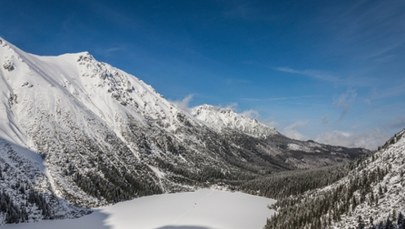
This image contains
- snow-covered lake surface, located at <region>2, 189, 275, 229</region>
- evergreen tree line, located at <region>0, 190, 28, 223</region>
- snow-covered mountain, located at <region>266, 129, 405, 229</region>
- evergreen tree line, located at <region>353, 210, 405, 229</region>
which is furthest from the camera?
evergreen tree line, located at <region>0, 190, 28, 223</region>

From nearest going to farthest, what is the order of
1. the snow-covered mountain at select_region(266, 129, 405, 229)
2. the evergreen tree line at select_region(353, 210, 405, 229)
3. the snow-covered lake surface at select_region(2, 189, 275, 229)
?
the evergreen tree line at select_region(353, 210, 405, 229) < the snow-covered mountain at select_region(266, 129, 405, 229) < the snow-covered lake surface at select_region(2, 189, 275, 229)

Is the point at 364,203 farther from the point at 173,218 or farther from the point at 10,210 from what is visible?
the point at 10,210

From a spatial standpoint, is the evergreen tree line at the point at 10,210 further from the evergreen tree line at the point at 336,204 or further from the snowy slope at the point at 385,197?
the snowy slope at the point at 385,197

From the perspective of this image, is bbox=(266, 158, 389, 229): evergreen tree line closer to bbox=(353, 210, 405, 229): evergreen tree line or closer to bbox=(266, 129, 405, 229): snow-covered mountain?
bbox=(266, 129, 405, 229): snow-covered mountain

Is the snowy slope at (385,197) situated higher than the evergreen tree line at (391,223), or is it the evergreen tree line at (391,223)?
the snowy slope at (385,197)

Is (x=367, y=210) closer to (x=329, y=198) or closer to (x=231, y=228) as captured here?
(x=329, y=198)

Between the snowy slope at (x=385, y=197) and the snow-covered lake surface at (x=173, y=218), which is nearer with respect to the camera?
the snowy slope at (x=385, y=197)

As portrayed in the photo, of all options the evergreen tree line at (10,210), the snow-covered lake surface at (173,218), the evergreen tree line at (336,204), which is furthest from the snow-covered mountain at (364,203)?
the evergreen tree line at (10,210)

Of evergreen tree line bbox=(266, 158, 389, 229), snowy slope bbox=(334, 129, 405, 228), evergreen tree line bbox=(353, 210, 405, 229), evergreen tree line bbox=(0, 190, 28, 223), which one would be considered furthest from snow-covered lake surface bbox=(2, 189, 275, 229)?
evergreen tree line bbox=(353, 210, 405, 229)

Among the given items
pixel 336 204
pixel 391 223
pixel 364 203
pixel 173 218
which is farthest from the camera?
pixel 173 218

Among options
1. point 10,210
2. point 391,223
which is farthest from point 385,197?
point 10,210

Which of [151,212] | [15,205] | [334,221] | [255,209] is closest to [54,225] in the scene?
[15,205]
